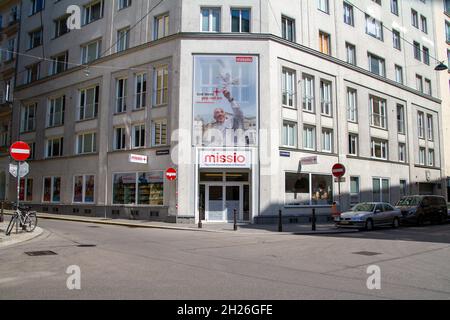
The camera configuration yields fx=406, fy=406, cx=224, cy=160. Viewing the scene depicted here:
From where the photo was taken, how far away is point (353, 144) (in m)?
30.7

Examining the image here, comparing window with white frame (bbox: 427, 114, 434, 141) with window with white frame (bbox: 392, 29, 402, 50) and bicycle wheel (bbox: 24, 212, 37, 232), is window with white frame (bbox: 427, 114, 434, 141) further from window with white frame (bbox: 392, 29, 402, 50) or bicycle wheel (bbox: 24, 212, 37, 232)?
bicycle wheel (bbox: 24, 212, 37, 232)

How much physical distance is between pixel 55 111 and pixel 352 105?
2392 cm

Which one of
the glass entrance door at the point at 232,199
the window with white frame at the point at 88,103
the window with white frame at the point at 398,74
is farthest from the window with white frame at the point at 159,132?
the window with white frame at the point at 398,74

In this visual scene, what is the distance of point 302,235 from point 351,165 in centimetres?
1334

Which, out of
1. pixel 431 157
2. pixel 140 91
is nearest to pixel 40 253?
pixel 140 91

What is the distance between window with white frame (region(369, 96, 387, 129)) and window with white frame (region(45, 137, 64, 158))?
82.2ft

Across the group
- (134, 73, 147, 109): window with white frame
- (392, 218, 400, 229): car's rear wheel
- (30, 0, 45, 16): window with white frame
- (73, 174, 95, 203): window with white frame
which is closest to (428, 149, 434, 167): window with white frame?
(392, 218, 400, 229): car's rear wheel

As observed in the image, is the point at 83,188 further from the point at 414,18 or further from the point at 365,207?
the point at 414,18

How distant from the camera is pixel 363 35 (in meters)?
32.2

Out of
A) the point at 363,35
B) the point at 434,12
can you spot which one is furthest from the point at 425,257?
the point at 434,12
